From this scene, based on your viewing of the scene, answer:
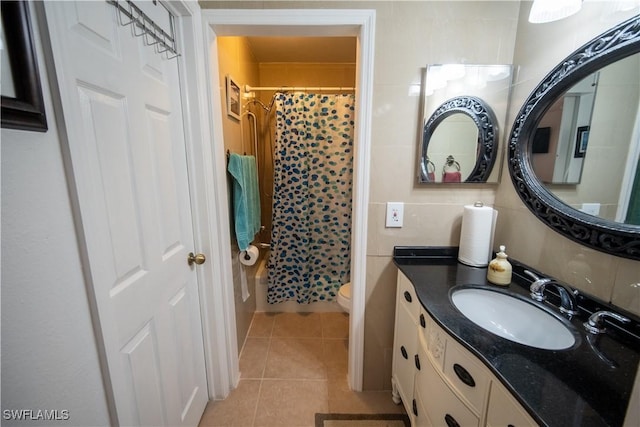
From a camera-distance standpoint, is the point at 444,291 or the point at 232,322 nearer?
the point at 444,291

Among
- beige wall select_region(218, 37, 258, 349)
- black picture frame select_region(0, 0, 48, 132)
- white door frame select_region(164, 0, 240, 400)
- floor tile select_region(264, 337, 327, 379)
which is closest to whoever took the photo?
black picture frame select_region(0, 0, 48, 132)

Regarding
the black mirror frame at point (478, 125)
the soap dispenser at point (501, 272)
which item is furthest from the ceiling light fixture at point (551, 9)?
the soap dispenser at point (501, 272)

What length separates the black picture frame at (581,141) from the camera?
0.87 m

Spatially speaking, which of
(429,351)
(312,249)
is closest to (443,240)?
(429,351)

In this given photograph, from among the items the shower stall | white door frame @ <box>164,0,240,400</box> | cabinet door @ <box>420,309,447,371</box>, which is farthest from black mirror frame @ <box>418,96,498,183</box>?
white door frame @ <box>164,0,240,400</box>

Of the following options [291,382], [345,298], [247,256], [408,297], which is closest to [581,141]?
[408,297]

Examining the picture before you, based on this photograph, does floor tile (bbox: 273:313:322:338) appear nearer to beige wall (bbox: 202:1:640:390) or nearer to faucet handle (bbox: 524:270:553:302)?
beige wall (bbox: 202:1:640:390)

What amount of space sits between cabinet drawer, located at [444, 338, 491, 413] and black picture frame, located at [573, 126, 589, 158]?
33.3 inches

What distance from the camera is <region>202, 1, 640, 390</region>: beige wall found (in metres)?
0.94

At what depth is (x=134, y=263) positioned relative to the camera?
0.79 metres

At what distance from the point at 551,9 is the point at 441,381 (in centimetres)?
149

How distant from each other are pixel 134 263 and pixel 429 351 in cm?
110

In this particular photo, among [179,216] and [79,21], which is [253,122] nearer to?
[179,216]

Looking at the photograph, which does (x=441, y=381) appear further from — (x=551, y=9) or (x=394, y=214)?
(x=551, y=9)
